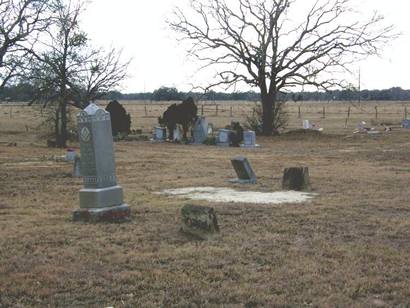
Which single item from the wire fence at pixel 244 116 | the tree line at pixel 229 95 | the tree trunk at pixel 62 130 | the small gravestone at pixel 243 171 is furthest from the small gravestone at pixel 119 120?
the small gravestone at pixel 243 171

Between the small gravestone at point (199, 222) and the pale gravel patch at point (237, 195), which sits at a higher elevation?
the small gravestone at point (199, 222)

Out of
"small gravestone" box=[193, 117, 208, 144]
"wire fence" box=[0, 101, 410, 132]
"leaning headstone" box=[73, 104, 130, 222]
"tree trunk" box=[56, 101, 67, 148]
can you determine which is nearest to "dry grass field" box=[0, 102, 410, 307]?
"leaning headstone" box=[73, 104, 130, 222]

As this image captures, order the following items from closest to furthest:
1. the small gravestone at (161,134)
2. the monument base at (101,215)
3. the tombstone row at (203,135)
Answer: the monument base at (101,215), the tombstone row at (203,135), the small gravestone at (161,134)

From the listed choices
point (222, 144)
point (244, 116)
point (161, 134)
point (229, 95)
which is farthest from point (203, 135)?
point (229, 95)

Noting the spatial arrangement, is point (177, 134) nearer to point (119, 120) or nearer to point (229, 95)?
point (119, 120)

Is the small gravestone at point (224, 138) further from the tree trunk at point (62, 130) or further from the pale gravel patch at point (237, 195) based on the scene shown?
the pale gravel patch at point (237, 195)

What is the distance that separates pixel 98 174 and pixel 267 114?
28483mm

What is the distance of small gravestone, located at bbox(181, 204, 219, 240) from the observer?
7.28 m

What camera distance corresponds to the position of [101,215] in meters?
8.57

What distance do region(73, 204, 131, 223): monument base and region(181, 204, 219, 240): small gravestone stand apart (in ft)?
4.97

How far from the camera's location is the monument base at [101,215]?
8.52m

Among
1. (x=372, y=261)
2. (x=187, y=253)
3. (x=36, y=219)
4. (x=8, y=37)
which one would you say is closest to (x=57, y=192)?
(x=36, y=219)

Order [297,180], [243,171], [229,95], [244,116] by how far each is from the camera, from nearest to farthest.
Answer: [297,180]
[243,171]
[244,116]
[229,95]

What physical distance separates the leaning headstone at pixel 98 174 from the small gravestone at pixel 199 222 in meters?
1.56
